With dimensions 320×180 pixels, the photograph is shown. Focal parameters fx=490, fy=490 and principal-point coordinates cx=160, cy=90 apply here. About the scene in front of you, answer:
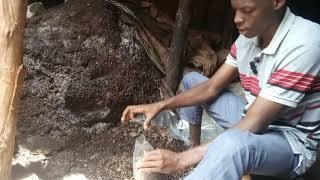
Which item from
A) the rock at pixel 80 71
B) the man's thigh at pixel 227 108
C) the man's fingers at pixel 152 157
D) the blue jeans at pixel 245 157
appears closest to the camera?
the blue jeans at pixel 245 157

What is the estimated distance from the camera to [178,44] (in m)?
3.64

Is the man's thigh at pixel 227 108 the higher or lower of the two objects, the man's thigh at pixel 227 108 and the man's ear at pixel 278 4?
the lower

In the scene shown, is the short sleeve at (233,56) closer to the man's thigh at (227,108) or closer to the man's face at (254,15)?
the man's thigh at (227,108)

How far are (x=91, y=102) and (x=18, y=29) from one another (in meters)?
1.39

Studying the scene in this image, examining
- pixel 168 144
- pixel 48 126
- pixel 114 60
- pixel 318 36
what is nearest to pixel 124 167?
pixel 168 144

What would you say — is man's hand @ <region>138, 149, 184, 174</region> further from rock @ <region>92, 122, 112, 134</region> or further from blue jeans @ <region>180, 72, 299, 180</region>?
rock @ <region>92, 122, 112, 134</region>

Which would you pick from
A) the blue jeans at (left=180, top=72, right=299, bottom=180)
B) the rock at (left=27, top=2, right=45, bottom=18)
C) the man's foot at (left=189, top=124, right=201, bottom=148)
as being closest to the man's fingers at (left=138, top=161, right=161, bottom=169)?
the blue jeans at (left=180, top=72, right=299, bottom=180)

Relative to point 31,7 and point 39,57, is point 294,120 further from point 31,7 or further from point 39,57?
point 31,7

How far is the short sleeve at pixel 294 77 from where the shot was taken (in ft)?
6.79

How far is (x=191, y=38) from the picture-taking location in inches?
158

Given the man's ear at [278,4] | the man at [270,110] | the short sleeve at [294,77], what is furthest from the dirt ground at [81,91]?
the man's ear at [278,4]

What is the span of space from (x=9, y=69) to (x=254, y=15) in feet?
3.61

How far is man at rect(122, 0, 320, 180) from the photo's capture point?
2.04 meters

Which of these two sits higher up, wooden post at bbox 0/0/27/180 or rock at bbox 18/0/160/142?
wooden post at bbox 0/0/27/180
